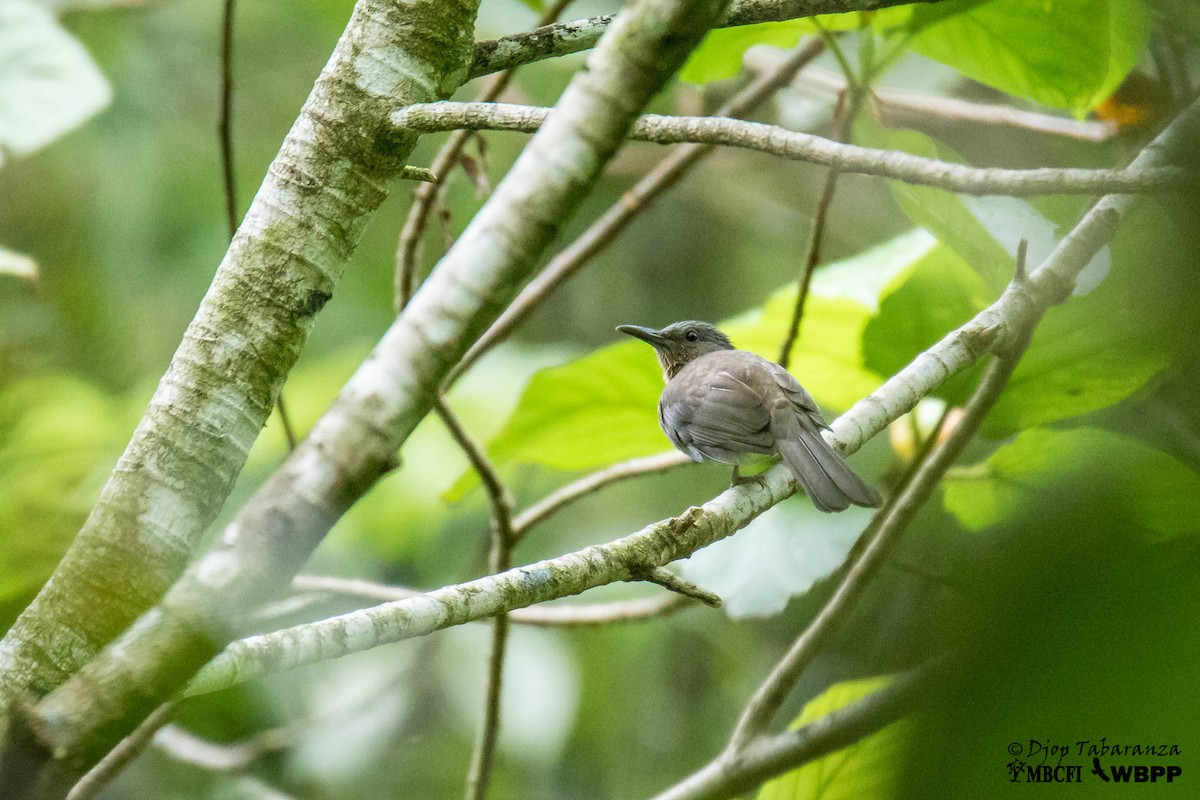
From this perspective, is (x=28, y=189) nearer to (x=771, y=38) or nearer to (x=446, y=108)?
(x=771, y=38)

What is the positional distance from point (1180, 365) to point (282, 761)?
208 inches

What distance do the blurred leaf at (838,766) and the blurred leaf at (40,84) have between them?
2.78m

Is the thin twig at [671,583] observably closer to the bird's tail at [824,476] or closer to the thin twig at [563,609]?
the bird's tail at [824,476]

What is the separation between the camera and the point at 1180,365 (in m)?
0.82

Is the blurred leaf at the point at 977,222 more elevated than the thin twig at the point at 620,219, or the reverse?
the thin twig at the point at 620,219

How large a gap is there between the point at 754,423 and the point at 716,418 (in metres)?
0.14

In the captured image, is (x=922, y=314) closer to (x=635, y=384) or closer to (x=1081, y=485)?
(x=635, y=384)

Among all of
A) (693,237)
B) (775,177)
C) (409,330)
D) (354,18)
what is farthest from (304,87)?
(409,330)

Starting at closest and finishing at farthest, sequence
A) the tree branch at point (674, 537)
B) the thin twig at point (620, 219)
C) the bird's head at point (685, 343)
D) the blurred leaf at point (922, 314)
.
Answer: the tree branch at point (674, 537) → the blurred leaf at point (922, 314) → the thin twig at point (620, 219) → the bird's head at point (685, 343)

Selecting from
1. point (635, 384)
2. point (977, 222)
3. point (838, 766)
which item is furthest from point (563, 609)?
point (977, 222)

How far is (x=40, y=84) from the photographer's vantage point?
10.6 ft

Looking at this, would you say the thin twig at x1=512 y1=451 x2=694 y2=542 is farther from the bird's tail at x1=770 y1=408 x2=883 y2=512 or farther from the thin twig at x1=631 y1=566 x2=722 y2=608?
the thin twig at x1=631 y1=566 x2=722 y2=608

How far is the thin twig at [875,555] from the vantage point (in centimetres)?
248

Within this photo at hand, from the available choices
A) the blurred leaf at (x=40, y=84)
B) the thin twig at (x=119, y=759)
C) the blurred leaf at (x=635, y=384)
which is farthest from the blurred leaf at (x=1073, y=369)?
the blurred leaf at (x=40, y=84)
